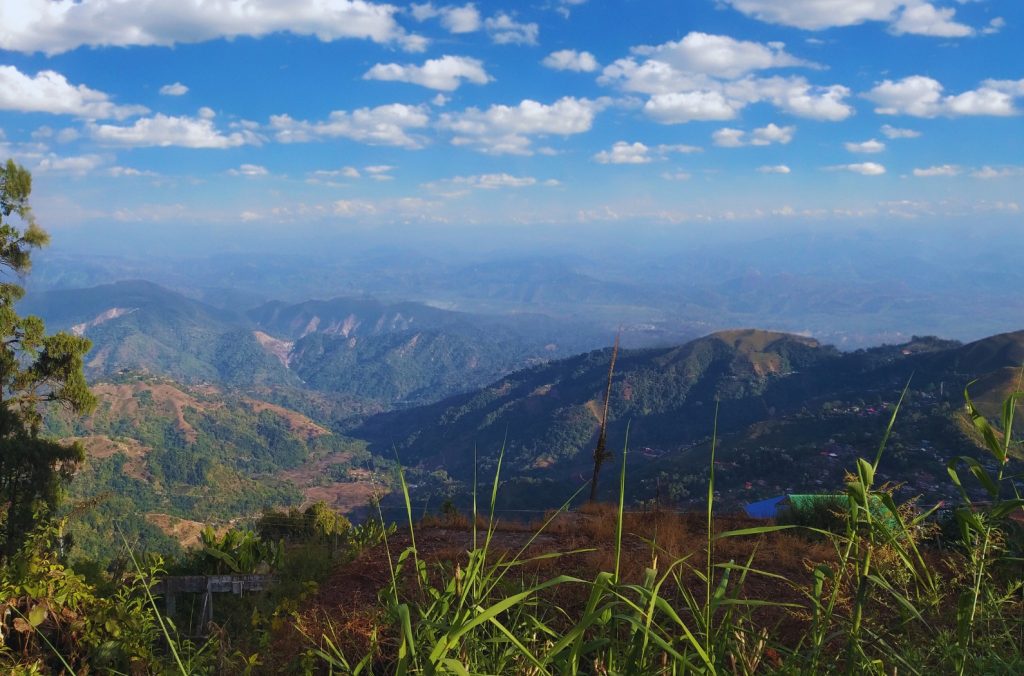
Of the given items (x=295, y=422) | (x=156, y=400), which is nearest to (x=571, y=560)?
(x=156, y=400)

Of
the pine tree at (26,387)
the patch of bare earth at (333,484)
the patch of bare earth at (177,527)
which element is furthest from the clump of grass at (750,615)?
the patch of bare earth at (333,484)

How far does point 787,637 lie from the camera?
366 cm

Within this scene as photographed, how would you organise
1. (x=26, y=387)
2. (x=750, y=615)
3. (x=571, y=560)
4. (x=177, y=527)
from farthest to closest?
(x=177, y=527) < (x=26, y=387) < (x=571, y=560) < (x=750, y=615)

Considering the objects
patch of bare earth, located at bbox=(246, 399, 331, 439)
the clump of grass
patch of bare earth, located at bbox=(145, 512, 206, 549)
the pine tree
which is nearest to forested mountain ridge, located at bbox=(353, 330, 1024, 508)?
patch of bare earth, located at bbox=(246, 399, 331, 439)

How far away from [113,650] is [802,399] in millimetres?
117017

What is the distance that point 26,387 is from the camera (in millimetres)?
11219

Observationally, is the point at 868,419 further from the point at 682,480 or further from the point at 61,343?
the point at 61,343

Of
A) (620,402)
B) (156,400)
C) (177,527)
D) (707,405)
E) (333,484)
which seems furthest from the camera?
(156,400)

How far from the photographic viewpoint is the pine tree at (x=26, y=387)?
10.5 metres

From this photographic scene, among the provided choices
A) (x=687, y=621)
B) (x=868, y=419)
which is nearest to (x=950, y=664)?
(x=687, y=621)

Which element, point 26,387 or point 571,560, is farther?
point 26,387

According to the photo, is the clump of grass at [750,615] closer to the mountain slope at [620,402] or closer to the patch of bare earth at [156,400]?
the mountain slope at [620,402]

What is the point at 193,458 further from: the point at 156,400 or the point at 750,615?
the point at 750,615

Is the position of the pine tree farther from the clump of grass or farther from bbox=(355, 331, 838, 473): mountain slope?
bbox=(355, 331, 838, 473): mountain slope
